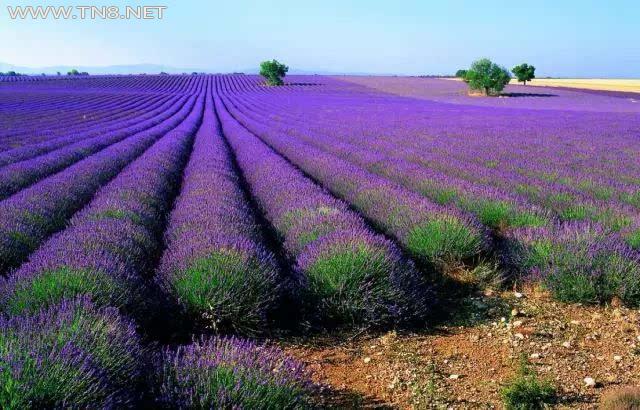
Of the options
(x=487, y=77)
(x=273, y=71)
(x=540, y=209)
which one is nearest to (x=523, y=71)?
(x=487, y=77)

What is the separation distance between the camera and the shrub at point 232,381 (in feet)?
6.79

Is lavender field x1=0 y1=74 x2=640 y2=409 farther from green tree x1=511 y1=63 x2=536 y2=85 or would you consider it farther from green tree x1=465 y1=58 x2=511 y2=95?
green tree x1=511 y1=63 x2=536 y2=85

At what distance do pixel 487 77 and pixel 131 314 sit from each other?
52188 millimetres

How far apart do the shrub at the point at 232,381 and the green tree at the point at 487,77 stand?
52.4 m

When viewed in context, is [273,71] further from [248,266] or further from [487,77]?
[248,266]

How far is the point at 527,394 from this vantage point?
250 cm

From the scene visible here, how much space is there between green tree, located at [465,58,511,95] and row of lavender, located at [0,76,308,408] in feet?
163

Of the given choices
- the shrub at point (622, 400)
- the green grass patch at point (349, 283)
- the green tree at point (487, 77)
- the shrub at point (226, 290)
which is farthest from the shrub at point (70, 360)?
the green tree at point (487, 77)

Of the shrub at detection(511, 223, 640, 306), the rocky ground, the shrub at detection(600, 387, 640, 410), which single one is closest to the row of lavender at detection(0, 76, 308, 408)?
the rocky ground

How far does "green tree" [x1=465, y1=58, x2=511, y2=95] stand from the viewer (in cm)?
5025

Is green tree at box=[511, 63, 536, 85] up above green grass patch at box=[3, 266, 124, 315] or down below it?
above

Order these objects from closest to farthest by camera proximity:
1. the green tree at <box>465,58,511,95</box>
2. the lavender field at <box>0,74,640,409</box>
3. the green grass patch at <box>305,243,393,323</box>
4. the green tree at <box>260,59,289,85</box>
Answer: the lavender field at <box>0,74,640,409</box>, the green grass patch at <box>305,243,393,323</box>, the green tree at <box>465,58,511,95</box>, the green tree at <box>260,59,289,85</box>

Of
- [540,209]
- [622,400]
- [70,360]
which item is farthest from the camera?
[540,209]

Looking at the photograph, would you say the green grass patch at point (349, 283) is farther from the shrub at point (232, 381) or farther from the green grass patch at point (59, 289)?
the green grass patch at point (59, 289)
